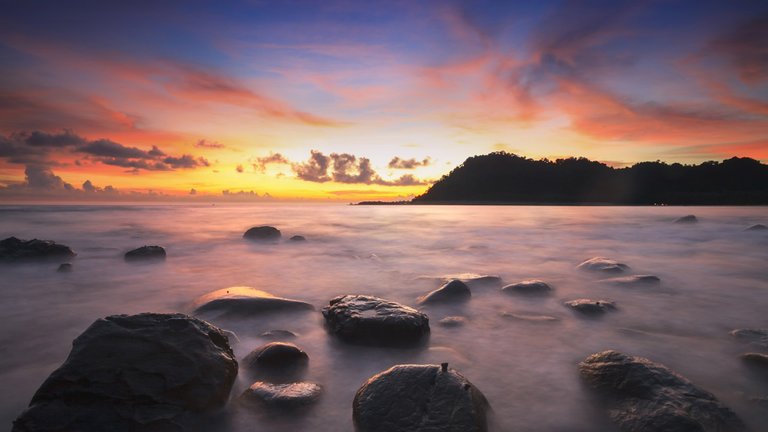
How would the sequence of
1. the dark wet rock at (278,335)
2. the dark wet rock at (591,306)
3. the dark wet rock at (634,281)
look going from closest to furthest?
the dark wet rock at (278,335) < the dark wet rock at (591,306) < the dark wet rock at (634,281)

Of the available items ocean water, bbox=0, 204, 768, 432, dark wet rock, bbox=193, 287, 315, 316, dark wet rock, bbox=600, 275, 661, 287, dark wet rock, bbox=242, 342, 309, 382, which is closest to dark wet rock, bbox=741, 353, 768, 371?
ocean water, bbox=0, 204, 768, 432

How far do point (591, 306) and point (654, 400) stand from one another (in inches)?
107

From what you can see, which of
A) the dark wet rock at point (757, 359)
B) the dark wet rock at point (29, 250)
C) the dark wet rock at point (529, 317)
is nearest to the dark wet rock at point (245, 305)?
the dark wet rock at point (529, 317)

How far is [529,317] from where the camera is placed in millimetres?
5137

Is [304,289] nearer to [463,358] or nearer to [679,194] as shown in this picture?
[463,358]

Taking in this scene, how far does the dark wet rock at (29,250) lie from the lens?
912 cm

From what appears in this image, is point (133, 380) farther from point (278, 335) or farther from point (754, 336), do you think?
point (754, 336)

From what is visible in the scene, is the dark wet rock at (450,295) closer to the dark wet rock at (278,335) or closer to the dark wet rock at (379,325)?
the dark wet rock at (379,325)

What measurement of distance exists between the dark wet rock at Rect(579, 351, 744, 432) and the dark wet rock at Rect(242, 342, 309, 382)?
2592mm

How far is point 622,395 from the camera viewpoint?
2939 millimetres

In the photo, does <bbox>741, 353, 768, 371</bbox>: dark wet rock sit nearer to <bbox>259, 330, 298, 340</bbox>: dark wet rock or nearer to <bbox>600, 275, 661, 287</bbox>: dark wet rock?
<bbox>600, 275, 661, 287</bbox>: dark wet rock

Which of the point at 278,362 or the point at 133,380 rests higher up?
the point at 133,380

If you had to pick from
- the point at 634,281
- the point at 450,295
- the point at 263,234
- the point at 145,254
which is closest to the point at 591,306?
the point at 450,295

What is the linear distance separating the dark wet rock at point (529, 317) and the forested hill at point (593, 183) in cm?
7174
